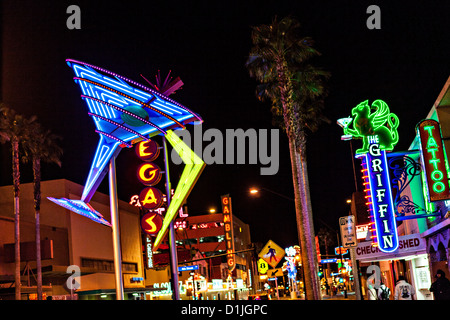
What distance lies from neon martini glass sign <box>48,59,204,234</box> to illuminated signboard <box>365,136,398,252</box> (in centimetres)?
731

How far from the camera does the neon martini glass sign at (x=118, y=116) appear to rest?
61.3ft

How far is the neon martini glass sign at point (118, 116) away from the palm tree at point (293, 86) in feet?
20.7

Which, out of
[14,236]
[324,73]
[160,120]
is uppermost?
[324,73]

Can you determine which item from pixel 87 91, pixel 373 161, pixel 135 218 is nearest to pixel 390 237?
pixel 373 161

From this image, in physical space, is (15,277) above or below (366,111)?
below

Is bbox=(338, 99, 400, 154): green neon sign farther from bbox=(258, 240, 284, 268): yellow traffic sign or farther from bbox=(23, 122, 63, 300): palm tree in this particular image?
bbox=(23, 122, 63, 300): palm tree

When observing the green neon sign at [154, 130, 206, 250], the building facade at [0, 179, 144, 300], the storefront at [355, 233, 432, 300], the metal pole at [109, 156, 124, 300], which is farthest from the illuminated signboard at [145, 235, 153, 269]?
the metal pole at [109, 156, 124, 300]

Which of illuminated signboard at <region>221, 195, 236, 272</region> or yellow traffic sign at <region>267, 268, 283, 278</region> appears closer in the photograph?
yellow traffic sign at <region>267, 268, 283, 278</region>

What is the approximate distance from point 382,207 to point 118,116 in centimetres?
1119

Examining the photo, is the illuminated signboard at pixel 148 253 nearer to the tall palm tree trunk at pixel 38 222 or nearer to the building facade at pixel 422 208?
the tall palm tree trunk at pixel 38 222

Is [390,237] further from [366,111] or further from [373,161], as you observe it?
[366,111]

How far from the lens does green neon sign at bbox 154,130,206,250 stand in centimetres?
1939
